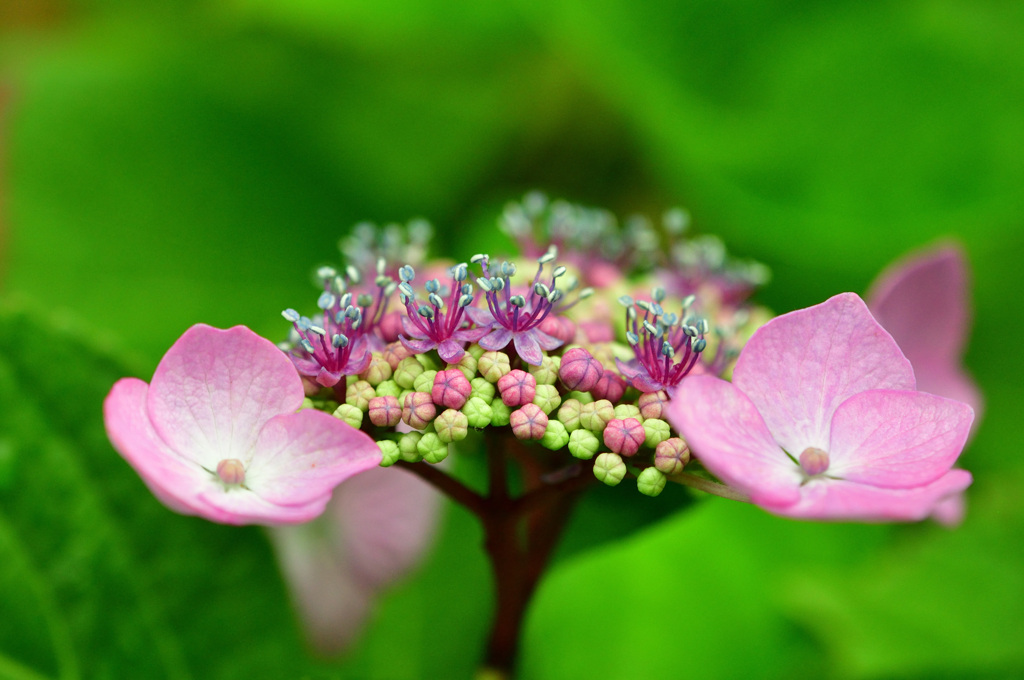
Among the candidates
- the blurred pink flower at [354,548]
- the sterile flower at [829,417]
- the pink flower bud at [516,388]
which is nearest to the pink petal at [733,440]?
the sterile flower at [829,417]

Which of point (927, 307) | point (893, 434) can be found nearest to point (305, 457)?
point (893, 434)

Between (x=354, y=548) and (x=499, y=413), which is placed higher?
(x=499, y=413)

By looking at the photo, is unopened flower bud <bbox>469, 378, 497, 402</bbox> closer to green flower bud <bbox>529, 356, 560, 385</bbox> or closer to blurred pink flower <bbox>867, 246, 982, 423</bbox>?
green flower bud <bbox>529, 356, 560, 385</bbox>

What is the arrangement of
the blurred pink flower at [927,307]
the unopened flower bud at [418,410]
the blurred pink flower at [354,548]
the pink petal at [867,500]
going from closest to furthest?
the pink petal at [867,500]
the unopened flower bud at [418,410]
the blurred pink flower at [927,307]
the blurred pink flower at [354,548]

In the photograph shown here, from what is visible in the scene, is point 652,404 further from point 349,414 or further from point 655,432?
point 349,414

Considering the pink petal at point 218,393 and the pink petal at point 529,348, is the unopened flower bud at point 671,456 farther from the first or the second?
the pink petal at point 218,393

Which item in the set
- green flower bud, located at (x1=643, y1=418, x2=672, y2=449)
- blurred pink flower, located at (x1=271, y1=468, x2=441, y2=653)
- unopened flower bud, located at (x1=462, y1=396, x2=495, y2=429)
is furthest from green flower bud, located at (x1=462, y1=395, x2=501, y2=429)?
blurred pink flower, located at (x1=271, y1=468, x2=441, y2=653)
